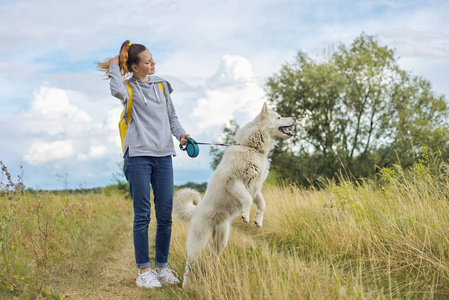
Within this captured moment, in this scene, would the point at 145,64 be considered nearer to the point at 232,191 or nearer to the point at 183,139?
the point at 183,139

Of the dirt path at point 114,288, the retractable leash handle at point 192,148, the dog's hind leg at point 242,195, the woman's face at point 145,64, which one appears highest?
the woman's face at point 145,64

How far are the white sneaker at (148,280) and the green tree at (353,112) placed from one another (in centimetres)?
1758

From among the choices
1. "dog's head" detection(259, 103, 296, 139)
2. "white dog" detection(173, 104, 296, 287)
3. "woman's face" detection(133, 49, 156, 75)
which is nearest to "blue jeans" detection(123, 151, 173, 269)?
"white dog" detection(173, 104, 296, 287)

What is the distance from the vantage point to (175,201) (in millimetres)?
5047

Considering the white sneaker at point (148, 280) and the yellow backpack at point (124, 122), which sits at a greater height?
the yellow backpack at point (124, 122)

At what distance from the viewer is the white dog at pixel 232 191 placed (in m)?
4.69

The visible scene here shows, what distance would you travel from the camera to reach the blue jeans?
14.6ft

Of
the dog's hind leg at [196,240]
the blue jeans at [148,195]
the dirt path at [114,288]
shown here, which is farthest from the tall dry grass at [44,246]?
the dog's hind leg at [196,240]

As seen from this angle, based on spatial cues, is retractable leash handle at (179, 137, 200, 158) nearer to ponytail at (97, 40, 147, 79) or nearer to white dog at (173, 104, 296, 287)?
white dog at (173, 104, 296, 287)

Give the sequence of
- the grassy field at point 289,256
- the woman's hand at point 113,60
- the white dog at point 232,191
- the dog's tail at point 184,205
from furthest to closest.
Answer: the dog's tail at point 184,205 → the white dog at point 232,191 → the woman's hand at point 113,60 → the grassy field at point 289,256

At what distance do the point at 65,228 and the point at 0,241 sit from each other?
2.46 metres

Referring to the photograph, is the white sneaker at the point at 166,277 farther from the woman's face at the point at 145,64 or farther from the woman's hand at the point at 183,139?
the woman's face at the point at 145,64

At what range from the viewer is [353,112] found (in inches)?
923

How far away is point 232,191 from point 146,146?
1.08 m
